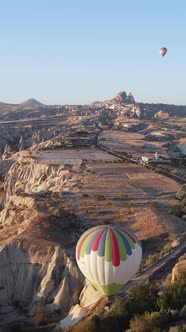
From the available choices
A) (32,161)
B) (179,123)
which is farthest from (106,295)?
(179,123)

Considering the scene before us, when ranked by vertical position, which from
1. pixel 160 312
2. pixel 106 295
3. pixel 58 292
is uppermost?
pixel 160 312

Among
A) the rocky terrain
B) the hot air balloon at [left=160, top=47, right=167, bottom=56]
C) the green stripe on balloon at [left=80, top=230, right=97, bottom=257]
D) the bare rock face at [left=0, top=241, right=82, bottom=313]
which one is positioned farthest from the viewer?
the hot air balloon at [left=160, top=47, right=167, bottom=56]

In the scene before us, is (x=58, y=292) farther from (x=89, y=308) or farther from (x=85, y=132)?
(x=85, y=132)

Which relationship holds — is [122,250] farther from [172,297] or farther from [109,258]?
[172,297]

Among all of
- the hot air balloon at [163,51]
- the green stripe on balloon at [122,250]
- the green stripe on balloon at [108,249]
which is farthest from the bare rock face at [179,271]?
the hot air balloon at [163,51]

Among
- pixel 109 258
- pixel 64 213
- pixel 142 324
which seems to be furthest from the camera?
pixel 64 213

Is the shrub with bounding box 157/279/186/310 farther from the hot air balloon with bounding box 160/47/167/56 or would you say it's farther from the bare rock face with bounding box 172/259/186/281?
the hot air balloon with bounding box 160/47/167/56

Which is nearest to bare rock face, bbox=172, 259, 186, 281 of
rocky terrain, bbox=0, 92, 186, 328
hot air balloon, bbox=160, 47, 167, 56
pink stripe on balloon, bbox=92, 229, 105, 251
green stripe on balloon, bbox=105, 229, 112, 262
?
green stripe on balloon, bbox=105, 229, 112, 262

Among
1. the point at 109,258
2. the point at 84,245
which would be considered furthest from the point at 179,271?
the point at 84,245
